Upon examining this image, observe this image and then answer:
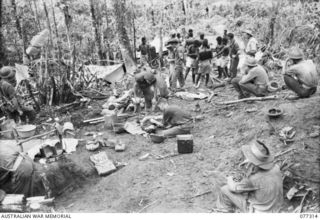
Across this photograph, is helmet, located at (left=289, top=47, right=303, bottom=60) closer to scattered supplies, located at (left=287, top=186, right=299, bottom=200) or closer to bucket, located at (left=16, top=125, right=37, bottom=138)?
scattered supplies, located at (left=287, top=186, right=299, bottom=200)

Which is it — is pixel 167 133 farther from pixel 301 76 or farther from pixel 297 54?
pixel 297 54

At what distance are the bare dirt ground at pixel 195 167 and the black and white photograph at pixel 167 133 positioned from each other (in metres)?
0.02

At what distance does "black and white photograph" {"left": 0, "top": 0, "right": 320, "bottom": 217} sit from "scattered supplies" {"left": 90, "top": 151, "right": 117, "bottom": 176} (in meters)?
0.03

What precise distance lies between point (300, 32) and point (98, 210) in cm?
1004

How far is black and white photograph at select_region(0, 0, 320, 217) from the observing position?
493 cm

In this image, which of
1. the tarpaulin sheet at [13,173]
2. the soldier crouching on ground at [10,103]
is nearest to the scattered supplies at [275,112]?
the tarpaulin sheet at [13,173]

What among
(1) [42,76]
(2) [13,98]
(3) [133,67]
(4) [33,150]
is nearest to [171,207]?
(4) [33,150]

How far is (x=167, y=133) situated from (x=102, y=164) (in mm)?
1886

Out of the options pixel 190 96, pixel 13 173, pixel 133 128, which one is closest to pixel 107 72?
pixel 190 96

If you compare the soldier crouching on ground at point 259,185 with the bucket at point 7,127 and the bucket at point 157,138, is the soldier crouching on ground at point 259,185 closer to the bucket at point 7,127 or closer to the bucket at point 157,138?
the bucket at point 157,138

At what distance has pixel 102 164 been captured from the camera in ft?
22.5

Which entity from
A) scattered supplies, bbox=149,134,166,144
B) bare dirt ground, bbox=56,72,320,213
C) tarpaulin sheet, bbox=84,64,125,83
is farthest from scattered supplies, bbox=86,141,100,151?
tarpaulin sheet, bbox=84,64,125,83

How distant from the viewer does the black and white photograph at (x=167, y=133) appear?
16.2 ft

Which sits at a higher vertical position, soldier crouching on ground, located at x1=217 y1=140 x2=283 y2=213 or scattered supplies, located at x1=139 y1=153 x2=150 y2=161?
soldier crouching on ground, located at x1=217 y1=140 x2=283 y2=213
